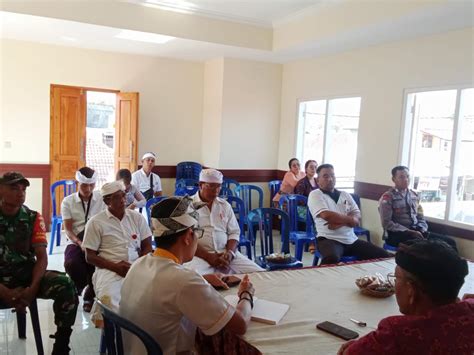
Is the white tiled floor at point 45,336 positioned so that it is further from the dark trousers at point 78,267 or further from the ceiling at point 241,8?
the ceiling at point 241,8

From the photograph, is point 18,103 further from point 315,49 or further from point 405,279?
point 405,279

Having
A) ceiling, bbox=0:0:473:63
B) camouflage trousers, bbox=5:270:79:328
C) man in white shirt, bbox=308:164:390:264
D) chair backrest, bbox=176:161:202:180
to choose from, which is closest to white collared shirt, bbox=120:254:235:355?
camouflage trousers, bbox=5:270:79:328

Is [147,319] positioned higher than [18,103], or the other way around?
[18,103]

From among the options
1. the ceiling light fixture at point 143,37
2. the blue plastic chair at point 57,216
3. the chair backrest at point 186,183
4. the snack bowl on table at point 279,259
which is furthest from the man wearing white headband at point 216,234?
the chair backrest at point 186,183

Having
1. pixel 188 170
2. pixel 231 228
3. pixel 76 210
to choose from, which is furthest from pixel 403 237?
pixel 188 170

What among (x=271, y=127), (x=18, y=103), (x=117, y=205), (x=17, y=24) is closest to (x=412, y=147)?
(x=271, y=127)

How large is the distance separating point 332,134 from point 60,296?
4.46 metres

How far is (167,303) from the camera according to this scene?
1.53m

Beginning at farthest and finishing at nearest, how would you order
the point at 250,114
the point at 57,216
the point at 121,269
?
the point at 250,114
the point at 57,216
the point at 121,269

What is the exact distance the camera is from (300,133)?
6520mm

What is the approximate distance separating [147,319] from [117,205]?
1.32m

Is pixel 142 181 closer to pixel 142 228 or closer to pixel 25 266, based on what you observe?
pixel 142 228

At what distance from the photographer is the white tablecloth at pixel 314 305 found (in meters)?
1.52

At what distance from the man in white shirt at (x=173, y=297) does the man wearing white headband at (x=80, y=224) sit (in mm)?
1588
